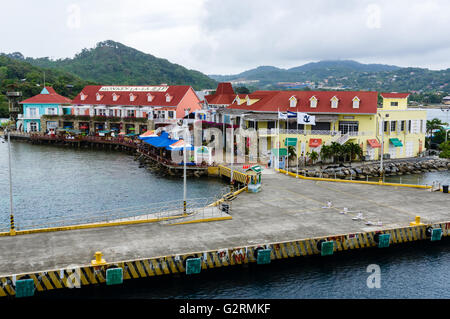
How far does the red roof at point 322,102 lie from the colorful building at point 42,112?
52.9 meters

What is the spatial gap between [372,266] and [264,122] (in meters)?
39.4

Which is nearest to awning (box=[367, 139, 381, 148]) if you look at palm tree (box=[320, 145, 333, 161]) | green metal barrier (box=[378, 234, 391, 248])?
palm tree (box=[320, 145, 333, 161])

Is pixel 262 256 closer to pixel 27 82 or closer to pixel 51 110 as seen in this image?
pixel 51 110

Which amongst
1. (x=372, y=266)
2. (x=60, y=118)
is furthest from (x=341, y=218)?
(x=60, y=118)

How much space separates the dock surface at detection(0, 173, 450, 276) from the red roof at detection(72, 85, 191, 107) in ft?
176

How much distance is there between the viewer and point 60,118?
340 ft

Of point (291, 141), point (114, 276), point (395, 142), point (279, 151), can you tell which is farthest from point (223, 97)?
point (114, 276)

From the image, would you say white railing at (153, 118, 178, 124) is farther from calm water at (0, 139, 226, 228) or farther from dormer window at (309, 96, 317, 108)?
dormer window at (309, 96, 317, 108)

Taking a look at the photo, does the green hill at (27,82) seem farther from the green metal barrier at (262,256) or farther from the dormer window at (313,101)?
the green metal barrier at (262,256)

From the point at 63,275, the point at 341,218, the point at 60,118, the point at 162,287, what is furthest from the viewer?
the point at 60,118

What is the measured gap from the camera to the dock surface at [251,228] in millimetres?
26594

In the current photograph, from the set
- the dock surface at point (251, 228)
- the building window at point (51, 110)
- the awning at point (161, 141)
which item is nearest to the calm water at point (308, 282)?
the dock surface at point (251, 228)

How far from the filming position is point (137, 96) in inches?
3885
